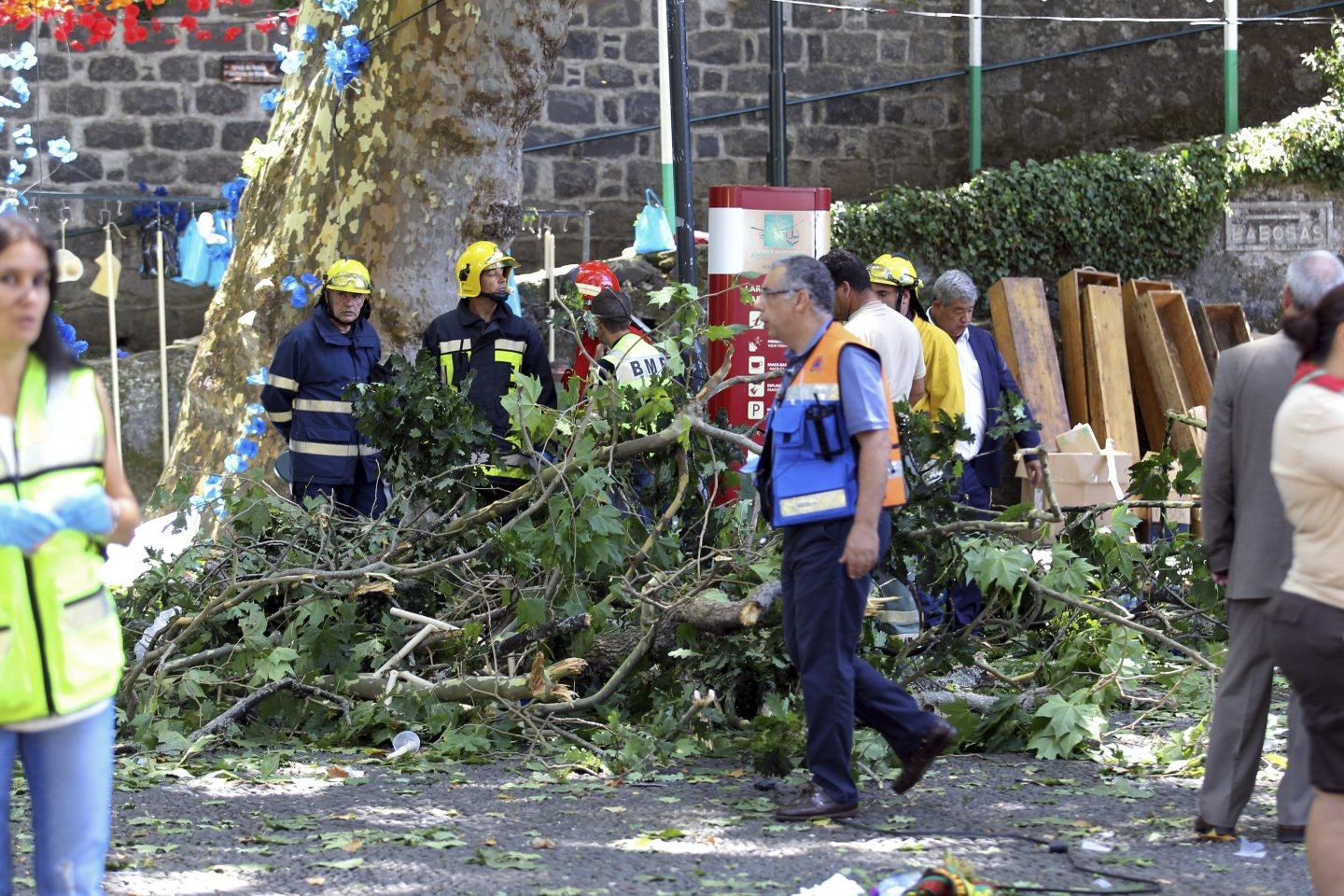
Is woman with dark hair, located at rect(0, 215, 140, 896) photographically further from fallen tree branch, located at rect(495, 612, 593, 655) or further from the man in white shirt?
the man in white shirt

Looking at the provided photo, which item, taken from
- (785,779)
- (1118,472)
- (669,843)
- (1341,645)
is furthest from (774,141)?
(1341,645)

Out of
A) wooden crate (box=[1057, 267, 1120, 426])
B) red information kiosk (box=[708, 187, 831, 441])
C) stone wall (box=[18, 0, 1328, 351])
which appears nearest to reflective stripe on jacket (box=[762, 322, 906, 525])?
red information kiosk (box=[708, 187, 831, 441])

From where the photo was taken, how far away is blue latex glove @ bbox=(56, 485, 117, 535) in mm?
3193

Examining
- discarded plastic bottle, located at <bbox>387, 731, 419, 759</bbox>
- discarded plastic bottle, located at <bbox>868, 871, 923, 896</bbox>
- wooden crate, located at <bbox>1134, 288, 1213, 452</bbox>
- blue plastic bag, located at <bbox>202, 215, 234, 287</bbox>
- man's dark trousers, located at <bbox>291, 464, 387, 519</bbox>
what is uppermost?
blue plastic bag, located at <bbox>202, 215, 234, 287</bbox>

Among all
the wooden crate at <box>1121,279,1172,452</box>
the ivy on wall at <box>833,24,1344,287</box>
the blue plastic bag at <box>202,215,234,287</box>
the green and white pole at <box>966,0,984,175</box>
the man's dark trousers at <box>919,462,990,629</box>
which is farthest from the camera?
the green and white pole at <box>966,0,984,175</box>

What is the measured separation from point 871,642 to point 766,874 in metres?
1.89

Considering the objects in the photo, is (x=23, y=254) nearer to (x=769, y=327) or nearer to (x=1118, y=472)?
(x=769, y=327)

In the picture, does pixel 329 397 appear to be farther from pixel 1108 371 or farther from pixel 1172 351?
pixel 1172 351

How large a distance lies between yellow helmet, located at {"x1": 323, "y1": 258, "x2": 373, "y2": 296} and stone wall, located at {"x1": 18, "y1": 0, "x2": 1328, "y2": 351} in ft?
20.1

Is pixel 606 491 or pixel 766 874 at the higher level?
pixel 606 491

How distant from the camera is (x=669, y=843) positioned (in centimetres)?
501

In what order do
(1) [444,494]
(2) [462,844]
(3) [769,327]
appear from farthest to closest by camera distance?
1. (1) [444,494]
2. (3) [769,327]
3. (2) [462,844]

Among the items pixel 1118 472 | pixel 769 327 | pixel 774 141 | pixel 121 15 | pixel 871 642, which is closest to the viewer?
pixel 769 327

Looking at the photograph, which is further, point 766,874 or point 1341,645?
point 766,874
